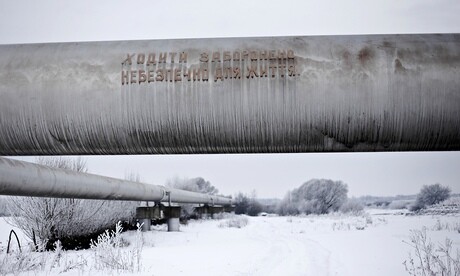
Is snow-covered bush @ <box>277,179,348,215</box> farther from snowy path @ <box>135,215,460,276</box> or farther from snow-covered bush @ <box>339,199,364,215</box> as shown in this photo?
snowy path @ <box>135,215,460,276</box>

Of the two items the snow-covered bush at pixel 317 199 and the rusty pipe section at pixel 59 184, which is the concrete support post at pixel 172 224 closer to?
the rusty pipe section at pixel 59 184

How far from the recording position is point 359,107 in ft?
6.04

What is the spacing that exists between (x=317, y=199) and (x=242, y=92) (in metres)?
53.8

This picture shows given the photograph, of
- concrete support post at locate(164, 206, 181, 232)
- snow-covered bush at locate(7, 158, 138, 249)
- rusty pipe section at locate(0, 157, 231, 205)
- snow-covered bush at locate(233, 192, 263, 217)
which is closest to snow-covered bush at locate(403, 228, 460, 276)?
rusty pipe section at locate(0, 157, 231, 205)

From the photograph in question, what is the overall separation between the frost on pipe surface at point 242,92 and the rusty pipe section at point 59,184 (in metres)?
2.78

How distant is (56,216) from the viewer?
14.8 m

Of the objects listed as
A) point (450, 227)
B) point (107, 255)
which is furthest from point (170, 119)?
point (450, 227)

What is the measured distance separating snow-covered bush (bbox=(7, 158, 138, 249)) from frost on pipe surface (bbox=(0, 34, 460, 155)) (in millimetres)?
12814

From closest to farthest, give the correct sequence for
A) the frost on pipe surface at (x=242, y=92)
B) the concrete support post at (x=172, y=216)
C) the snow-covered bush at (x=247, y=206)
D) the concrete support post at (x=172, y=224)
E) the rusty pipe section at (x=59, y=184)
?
the frost on pipe surface at (x=242, y=92)
the rusty pipe section at (x=59, y=184)
the concrete support post at (x=172, y=216)
the concrete support post at (x=172, y=224)
the snow-covered bush at (x=247, y=206)

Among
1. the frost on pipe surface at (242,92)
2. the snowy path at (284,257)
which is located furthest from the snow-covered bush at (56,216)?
the frost on pipe surface at (242,92)

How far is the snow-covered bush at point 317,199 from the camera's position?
52.2 m

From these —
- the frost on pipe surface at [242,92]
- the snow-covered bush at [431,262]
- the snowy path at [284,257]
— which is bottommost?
the snowy path at [284,257]

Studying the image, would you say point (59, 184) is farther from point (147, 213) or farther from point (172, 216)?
point (172, 216)

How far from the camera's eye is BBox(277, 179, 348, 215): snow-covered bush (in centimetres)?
5215
